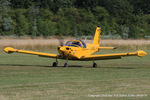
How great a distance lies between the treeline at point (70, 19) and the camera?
57031 mm

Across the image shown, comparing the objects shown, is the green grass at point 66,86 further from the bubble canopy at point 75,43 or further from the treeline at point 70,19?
the treeline at point 70,19

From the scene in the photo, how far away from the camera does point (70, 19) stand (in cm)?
5684

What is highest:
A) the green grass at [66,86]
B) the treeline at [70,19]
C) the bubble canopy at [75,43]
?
the green grass at [66,86]

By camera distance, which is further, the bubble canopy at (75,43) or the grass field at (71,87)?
the bubble canopy at (75,43)

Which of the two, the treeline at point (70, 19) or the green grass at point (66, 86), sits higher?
the green grass at point (66, 86)

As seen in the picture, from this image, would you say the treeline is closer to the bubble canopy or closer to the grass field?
the bubble canopy

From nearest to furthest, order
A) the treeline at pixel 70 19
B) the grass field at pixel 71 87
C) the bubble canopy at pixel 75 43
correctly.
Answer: the grass field at pixel 71 87 → the bubble canopy at pixel 75 43 → the treeline at pixel 70 19

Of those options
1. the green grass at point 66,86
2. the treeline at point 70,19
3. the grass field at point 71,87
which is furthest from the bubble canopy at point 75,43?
the treeline at point 70,19

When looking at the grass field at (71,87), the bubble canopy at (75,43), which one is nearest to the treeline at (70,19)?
the bubble canopy at (75,43)

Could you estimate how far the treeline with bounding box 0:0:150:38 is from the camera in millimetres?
57031

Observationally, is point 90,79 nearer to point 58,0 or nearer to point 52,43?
point 52,43

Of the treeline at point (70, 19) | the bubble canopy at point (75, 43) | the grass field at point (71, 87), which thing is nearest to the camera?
the grass field at point (71, 87)

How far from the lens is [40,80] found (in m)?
15.9

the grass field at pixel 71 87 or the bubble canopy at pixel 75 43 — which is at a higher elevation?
the grass field at pixel 71 87
